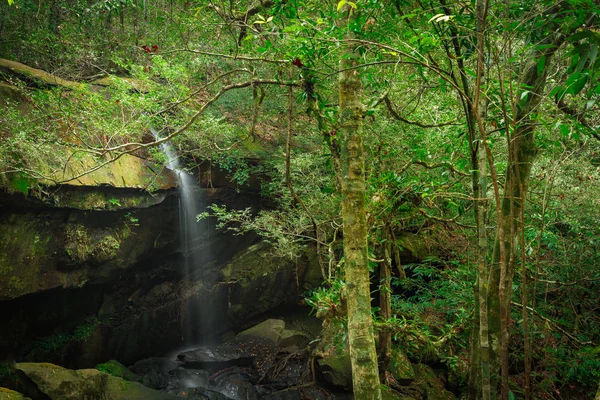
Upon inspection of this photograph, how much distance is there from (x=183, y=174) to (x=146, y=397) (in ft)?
18.3

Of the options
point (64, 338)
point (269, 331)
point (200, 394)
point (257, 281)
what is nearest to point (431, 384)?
point (269, 331)

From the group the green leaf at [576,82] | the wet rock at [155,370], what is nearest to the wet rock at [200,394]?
the wet rock at [155,370]

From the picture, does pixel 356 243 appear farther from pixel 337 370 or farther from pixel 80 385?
pixel 80 385

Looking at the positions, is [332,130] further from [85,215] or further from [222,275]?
[222,275]

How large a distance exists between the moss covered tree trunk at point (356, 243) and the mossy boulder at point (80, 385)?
5307mm

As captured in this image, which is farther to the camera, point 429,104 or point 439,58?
point 429,104

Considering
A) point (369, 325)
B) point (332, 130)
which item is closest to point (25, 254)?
point (332, 130)

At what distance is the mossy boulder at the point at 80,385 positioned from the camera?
5.65m

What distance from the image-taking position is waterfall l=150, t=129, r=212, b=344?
401 inches

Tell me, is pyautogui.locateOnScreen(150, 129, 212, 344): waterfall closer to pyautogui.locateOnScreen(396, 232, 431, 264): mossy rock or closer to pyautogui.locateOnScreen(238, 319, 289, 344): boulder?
pyautogui.locateOnScreen(238, 319, 289, 344): boulder

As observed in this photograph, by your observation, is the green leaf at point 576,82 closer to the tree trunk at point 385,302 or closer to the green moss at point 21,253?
the tree trunk at point 385,302

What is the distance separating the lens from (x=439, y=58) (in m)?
4.65

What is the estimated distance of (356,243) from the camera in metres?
2.63

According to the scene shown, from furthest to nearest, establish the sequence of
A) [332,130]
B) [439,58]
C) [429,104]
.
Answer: [429,104] < [439,58] < [332,130]
